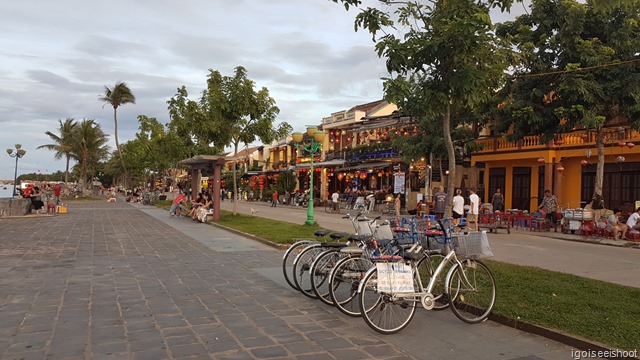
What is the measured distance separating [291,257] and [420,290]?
267 centimetres

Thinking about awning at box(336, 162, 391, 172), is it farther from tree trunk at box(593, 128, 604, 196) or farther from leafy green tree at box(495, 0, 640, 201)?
tree trunk at box(593, 128, 604, 196)

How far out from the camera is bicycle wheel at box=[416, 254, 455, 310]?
5.93m

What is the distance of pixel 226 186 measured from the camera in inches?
2461

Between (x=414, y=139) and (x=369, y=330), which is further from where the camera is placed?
(x=414, y=139)

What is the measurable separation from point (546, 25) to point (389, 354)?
20166 mm

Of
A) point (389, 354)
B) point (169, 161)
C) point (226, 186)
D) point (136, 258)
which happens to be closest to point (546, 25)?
point (136, 258)

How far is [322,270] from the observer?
6.85 m

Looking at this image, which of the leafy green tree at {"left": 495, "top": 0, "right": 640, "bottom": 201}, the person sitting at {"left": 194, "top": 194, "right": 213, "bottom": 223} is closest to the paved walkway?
the person sitting at {"left": 194, "top": 194, "right": 213, "bottom": 223}

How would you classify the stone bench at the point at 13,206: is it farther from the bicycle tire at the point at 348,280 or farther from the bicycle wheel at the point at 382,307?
the bicycle wheel at the point at 382,307

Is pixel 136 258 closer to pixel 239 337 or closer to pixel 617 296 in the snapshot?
pixel 239 337

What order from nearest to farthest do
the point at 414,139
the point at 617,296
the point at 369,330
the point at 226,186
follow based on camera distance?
the point at 369,330 → the point at 617,296 → the point at 414,139 → the point at 226,186

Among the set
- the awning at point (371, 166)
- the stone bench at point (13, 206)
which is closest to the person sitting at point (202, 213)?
the stone bench at point (13, 206)

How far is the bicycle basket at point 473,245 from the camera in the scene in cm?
595

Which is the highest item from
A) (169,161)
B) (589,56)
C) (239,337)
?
(589,56)
